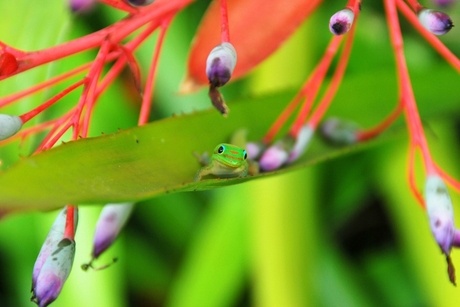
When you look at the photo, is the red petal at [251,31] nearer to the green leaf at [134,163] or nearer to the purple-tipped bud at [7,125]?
the green leaf at [134,163]

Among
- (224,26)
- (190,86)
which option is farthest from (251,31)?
(224,26)

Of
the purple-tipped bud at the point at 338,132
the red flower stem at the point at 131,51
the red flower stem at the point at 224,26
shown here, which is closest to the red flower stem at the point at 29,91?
the red flower stem at the point at 131,51

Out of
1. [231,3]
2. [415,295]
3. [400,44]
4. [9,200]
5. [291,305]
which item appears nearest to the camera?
[9,200]

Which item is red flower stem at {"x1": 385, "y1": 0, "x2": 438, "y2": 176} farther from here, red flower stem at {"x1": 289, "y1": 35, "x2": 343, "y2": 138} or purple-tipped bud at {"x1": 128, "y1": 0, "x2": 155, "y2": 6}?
purple-tipped bud at {"x1": 128, "y1": 0, "x2": 155, "y2": 6}

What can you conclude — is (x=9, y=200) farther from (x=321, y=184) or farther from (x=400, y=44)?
(x=321, y=184)

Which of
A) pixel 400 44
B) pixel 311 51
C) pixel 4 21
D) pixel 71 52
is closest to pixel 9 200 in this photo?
pixel 71 52

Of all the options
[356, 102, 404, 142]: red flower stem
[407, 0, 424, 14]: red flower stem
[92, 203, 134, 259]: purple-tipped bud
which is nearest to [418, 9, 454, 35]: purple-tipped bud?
[407, 0, 424, 14]: red flower stem

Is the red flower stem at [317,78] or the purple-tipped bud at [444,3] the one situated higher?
the purple-tipped bud at [444,3]
